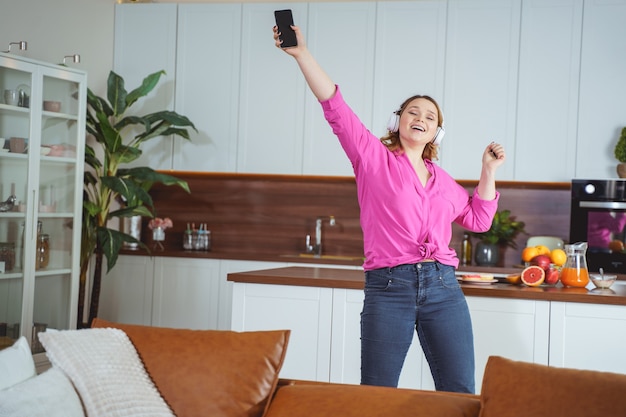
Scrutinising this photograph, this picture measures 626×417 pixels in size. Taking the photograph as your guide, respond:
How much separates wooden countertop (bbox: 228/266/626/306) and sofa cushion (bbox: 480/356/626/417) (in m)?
1.49

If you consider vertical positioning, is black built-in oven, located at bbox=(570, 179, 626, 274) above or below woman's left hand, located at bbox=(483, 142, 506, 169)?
below

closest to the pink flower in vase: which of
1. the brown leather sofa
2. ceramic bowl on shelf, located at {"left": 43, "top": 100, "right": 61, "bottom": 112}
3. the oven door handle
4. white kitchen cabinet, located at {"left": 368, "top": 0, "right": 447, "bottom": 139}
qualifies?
ceramic bowl on shelf, located at {"left": 43, "top": 100, "right": 61, "bottom": 112}

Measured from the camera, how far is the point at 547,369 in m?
1.80

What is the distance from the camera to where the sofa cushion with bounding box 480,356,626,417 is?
5.51 ft

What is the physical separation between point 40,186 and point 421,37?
2.58m

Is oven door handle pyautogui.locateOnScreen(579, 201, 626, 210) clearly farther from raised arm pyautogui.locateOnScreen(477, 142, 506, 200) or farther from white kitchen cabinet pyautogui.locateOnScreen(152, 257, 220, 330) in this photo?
raised arm pyautogui.locateOnScreen(477, 142, 506, 200)

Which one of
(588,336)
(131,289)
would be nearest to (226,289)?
(131,289)

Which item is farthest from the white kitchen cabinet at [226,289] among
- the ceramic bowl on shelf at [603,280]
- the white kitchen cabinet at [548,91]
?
the ceramic bowl on shelf at [603,280]

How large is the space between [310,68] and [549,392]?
1161mm

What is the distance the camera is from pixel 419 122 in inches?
107

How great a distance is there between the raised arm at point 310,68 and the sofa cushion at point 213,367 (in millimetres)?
768

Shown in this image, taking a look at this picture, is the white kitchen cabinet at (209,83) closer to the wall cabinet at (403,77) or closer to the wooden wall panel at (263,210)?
the wall cabinet at (403,77)

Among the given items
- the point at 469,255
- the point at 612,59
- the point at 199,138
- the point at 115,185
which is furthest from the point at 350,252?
the point at 612,59

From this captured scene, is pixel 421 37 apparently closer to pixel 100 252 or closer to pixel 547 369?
pixel 100 252
